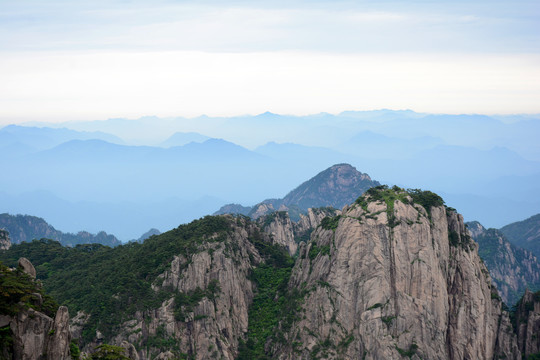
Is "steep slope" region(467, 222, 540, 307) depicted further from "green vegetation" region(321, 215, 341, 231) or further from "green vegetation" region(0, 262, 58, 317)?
"green vegetation" region(0, 262, 58, 317)

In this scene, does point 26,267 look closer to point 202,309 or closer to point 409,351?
point 202,309

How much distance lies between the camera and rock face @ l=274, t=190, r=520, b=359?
58719mm

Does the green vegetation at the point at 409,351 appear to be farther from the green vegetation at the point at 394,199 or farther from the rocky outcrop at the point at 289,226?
the rocky outcrop at the point at 289,226

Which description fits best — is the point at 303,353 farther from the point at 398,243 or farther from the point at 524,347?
the point at 524,347

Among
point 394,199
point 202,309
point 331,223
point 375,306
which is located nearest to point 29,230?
point 202,309

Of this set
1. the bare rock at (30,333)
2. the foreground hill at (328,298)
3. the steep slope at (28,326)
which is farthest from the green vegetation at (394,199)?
the bare rock at (30,333)

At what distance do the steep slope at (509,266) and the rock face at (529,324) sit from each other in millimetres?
89959

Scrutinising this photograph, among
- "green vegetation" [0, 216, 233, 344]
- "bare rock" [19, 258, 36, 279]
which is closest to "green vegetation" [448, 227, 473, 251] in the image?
"green vegetation" [0, 216, 233, 344]

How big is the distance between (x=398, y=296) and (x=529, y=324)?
14764 millimetres

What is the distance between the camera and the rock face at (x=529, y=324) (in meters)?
60.4

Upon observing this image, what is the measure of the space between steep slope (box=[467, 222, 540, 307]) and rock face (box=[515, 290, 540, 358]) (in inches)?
3542

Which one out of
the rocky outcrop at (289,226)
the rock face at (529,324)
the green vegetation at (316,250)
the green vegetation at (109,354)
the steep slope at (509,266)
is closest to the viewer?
the green vegetation at (109,354)

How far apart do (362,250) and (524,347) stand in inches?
788

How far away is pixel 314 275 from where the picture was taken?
64.9 m
